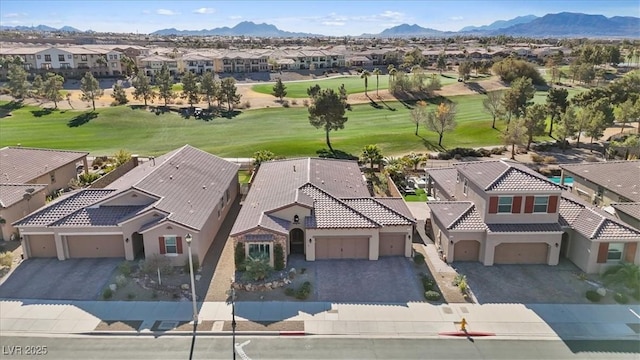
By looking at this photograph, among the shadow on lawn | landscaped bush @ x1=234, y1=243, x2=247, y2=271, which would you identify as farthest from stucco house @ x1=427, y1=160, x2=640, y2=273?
the shadow on lawn

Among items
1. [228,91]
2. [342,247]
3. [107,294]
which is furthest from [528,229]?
[228,91]

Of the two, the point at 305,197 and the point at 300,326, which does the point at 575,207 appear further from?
the point at 300,326

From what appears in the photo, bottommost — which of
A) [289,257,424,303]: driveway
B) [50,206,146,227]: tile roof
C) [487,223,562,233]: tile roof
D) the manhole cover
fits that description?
the manhole cover

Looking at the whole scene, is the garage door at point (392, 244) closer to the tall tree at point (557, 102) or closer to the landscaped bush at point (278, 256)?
the landscaped bush at point (278, 256)

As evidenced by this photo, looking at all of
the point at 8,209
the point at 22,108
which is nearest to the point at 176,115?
the point at 22,108

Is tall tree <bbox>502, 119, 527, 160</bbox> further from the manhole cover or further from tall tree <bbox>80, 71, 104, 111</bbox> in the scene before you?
tall tree <bbox>80, 71, 104, 111</bbox>

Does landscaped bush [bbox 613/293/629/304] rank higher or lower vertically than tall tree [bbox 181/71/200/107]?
lower
